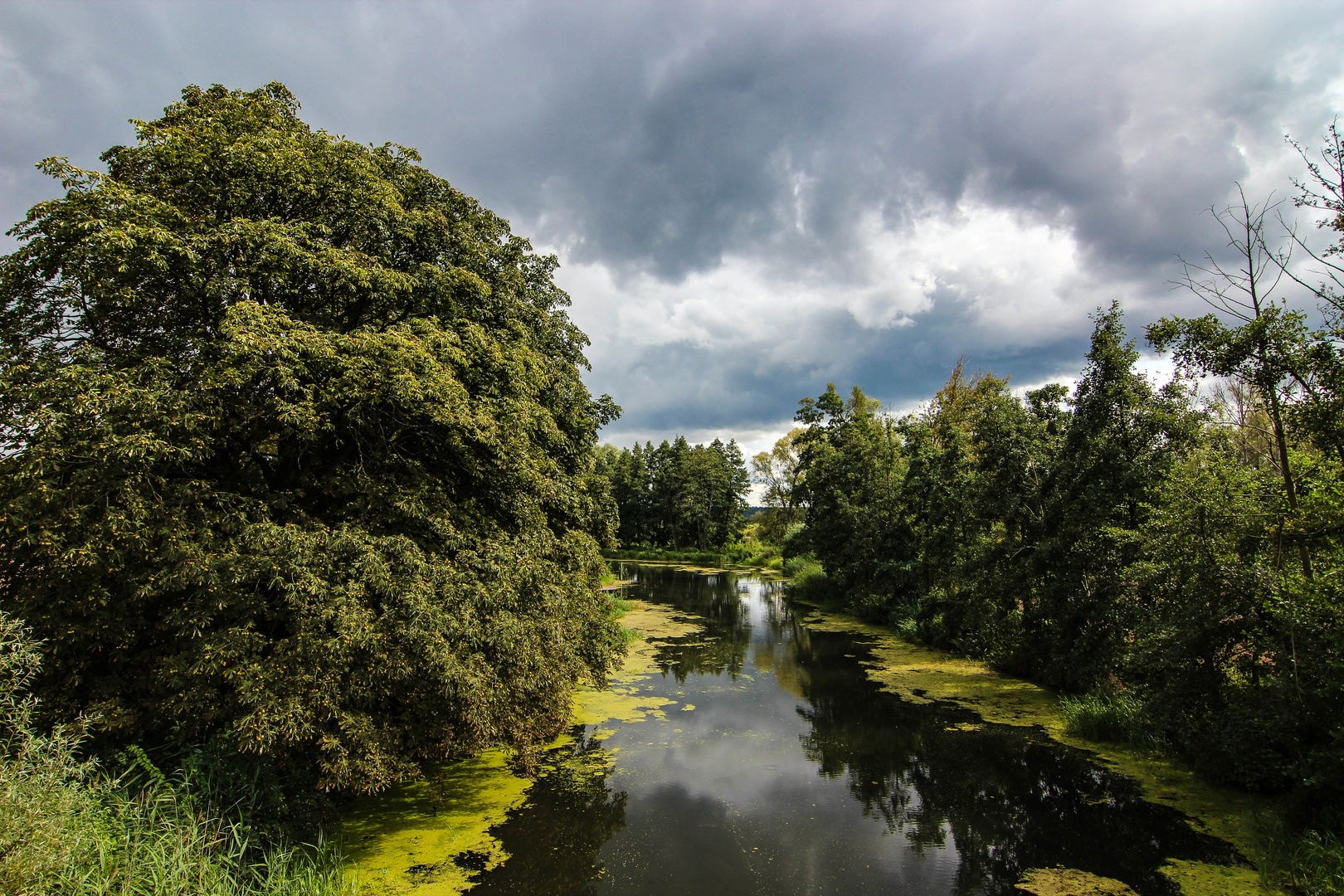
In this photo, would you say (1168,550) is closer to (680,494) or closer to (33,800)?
(33,800)

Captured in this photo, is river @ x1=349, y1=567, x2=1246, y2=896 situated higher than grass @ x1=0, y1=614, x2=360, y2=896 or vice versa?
grass @ x1=0, y1=614, x2=360, y2=896

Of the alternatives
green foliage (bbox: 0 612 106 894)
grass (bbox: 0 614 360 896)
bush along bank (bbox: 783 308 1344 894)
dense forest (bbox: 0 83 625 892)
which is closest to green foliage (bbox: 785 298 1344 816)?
bush along bank (bbox: 783 308 1344 894)

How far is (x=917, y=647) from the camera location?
66.5 feet

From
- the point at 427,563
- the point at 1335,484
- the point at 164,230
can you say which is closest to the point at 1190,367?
the point at 1335,484

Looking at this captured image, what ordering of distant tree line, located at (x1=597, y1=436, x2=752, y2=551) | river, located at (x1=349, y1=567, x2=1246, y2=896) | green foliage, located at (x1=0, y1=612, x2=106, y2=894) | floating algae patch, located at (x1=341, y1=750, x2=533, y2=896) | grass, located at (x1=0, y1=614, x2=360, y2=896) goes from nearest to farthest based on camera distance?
green foliage, located at (x1=0, y1=612, x2=106, y2=894), grass, located at (x1=0, y1=614, x2=360, y2=896), floating algae patch, located at (x1=341, y1=750, x2=533, y2=896), river, located at (x1=349, y1=567, x2=1246, y2=896), distant tree line, located at (x1=597, y1=436, x2=752, y2=551)

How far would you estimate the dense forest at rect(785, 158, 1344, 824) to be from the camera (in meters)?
6.92

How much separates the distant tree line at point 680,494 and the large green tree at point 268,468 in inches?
1949

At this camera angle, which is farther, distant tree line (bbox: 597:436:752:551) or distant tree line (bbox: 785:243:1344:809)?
distant tree line (bbox: 597:436:752:551)

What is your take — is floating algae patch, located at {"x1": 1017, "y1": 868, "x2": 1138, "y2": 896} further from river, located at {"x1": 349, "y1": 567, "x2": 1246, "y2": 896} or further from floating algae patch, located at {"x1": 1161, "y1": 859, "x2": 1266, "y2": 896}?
floating algae patch, located at {"x1": 1161, "y1": 859, "x2": 1266, "y2": 896}

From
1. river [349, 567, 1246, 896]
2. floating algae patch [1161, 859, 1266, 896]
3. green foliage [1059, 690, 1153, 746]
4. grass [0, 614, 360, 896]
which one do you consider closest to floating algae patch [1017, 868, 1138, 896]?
Answer: river [349, 567, 1246, 896]

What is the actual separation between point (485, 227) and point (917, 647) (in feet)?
60.9

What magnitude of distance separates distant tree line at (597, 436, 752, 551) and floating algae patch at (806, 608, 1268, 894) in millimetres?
36114

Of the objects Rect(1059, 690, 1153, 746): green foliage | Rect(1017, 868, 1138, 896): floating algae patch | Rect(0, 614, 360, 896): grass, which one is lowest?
Rect(1017, 868, 1138, 896): floating algae patch

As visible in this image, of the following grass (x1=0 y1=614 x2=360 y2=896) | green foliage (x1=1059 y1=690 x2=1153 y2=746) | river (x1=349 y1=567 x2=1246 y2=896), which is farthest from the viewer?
green foliage (x1=1059 y1=690 x2=1153 y2=746)
